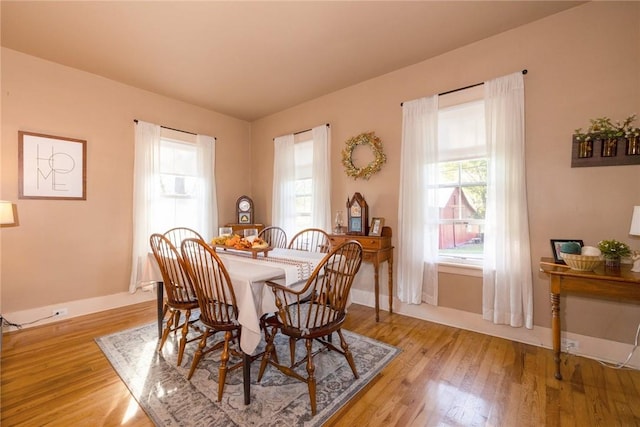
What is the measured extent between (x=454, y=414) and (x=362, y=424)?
570 millimetres

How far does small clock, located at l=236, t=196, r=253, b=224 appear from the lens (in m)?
4.62

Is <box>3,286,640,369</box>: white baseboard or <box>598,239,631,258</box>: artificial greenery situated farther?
<box>3,286,640,369</box>: white baseboard

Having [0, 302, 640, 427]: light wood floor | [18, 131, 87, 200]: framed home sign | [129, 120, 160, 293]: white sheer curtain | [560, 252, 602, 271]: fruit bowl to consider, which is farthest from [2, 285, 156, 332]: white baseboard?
[560, 252, 602, 271]: fruit bowl

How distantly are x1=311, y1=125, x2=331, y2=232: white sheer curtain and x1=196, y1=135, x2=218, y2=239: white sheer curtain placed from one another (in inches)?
66.1

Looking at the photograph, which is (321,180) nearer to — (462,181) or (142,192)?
(462,181)

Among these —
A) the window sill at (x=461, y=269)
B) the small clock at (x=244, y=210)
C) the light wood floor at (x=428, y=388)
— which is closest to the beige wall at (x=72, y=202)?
the light wood floor at (x=428, y=388)

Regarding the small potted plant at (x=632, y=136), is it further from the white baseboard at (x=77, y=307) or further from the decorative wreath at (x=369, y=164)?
the white baseboard at (x=77, y=307)

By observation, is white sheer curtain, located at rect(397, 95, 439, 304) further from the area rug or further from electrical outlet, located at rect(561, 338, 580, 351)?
electrical outlet, located at rect(561, 338, 580, 351)

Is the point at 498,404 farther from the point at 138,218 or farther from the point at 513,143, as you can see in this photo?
the point at 138,218

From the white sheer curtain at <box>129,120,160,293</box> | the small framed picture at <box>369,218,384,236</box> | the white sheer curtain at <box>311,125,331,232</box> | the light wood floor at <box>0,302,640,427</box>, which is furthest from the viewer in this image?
the white sheer curtain at <box>311,125,331,232</box>

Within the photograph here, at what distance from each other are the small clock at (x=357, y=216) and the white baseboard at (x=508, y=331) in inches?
34.7

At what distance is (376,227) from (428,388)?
1.72m

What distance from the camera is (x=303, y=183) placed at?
434 centimetres

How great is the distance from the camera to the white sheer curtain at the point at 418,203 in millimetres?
2984
